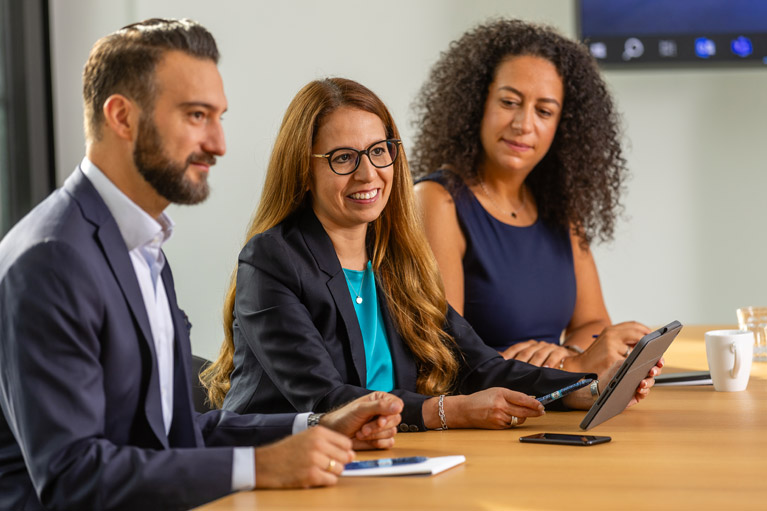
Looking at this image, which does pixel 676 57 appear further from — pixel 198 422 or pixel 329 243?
pixel 198 422

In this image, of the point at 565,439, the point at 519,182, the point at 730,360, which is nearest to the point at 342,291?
the point at 565,439

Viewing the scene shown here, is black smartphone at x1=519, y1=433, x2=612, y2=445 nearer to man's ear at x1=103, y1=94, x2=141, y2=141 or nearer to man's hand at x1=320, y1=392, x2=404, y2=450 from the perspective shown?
man's hand at x1=320, y1=392, x2=404, y2=450

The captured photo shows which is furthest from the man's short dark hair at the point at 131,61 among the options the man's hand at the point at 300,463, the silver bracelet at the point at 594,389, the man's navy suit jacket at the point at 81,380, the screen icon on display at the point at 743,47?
the screen icon on display at the point at 743,47

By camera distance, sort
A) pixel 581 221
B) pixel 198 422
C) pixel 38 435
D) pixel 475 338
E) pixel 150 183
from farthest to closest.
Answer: pixel 581 221 < pixel 475 338 < pixel 198 422 < pixel 150 183 < pixel 38 435

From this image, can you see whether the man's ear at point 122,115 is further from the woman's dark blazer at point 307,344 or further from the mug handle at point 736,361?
the mug handle at point 736,361

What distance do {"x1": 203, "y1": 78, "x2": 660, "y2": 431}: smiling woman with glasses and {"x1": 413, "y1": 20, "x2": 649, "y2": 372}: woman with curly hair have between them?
49cm

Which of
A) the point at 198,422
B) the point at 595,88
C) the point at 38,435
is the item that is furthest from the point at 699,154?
the point at 38,435

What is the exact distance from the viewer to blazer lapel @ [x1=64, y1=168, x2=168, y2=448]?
139 centimetres

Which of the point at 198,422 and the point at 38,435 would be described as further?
the point at 198,422

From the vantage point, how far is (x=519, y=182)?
2908 mm

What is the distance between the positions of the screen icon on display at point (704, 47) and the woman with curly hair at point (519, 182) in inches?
42.7

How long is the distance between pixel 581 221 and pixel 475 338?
0.90m

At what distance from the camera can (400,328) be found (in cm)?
210

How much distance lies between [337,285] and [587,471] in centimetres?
76
